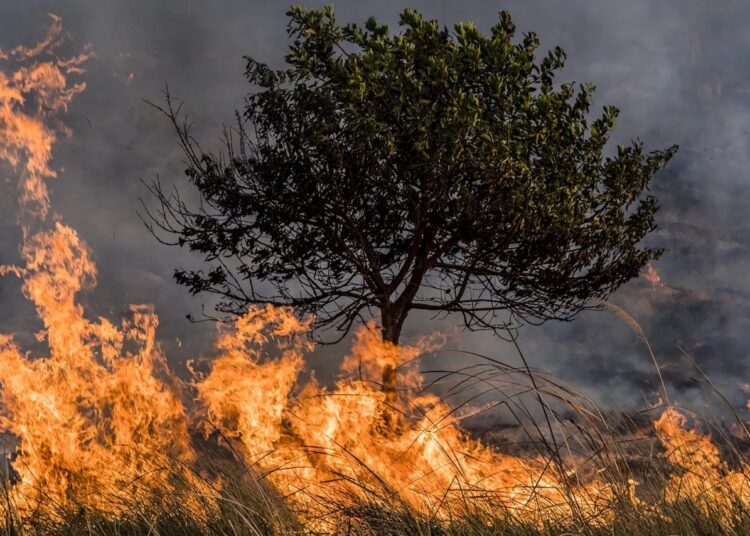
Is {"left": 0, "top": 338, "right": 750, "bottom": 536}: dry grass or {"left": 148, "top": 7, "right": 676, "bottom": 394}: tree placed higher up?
{"left": 148, "top": 7, "right": 676, "bottom": 394}: tree

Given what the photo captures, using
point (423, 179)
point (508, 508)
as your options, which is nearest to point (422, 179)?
point (423, 179)

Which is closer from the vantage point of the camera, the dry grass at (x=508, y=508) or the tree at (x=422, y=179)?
the dry grass at (x=508, y=508)

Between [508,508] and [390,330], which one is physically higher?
[390,330]

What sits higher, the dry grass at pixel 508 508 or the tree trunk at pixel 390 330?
the tree trunk at pixel 390 330

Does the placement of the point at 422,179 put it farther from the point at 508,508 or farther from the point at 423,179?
the point at 508,508

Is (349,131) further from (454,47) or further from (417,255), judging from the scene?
(417,255)

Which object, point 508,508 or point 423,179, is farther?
point 423,179

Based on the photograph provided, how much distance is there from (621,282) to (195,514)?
1059cm

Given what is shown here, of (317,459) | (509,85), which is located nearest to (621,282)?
(509,85)

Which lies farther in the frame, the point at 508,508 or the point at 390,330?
the point at 390,330

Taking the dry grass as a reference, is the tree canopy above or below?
above

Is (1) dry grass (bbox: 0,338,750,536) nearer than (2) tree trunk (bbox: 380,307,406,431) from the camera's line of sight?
Yes

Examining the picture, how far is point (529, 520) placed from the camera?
550 centimetres

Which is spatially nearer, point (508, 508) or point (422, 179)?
point (508, 508)
